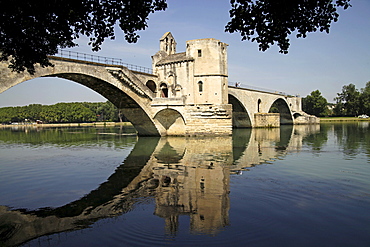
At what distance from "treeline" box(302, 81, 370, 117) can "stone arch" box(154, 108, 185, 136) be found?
240 feet

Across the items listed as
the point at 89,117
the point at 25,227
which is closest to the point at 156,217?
the point at 25,227

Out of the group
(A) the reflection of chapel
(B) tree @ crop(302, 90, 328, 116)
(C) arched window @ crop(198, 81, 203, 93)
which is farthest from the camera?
(B) tree @ crop(302, 90, 328, 116)

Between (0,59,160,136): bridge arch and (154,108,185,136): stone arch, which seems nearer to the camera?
(0,59,160,136): bridge arch

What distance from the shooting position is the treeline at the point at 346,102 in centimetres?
9131

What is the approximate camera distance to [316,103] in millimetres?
98062

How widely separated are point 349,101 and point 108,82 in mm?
87123

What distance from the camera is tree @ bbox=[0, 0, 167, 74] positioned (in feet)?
23.8

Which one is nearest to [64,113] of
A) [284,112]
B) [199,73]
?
[284,112]

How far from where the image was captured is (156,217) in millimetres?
8320

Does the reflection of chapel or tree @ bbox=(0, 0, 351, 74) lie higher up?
the reflection of chapel

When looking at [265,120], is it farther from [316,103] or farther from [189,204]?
[316,103]

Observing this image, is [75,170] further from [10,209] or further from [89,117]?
[89,117]

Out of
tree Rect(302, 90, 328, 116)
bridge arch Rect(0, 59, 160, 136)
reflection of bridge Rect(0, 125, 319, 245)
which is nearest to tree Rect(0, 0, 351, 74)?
reflection of bridge Rect(0, 125, 319, 245)

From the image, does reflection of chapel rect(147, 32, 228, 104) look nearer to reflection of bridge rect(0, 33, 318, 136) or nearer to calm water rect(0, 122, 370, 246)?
reflection of bridge rect(0, 33, 318, 136)
